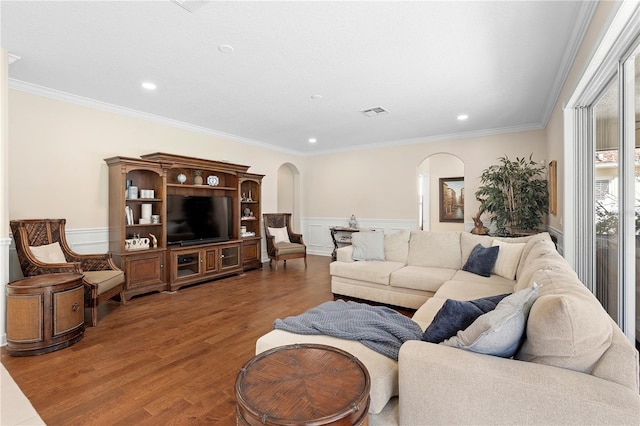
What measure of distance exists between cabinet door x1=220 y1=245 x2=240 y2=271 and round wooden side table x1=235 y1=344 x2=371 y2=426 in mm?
4131

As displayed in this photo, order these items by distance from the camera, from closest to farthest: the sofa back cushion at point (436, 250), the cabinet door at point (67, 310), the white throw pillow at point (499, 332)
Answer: the white throw pillow at point (499, 332) < the cabinet door at point (67, 310) < the sofa back cushion at point (436, 250)

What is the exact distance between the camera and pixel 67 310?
2.83 meters

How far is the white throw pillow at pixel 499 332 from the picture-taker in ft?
4.22

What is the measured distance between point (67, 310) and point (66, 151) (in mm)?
2203

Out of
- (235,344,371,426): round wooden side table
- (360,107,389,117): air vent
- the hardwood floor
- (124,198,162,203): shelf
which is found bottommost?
the hardwood floor

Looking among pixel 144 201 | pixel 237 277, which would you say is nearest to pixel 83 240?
pixel 144 201

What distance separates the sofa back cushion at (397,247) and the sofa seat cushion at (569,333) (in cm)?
307

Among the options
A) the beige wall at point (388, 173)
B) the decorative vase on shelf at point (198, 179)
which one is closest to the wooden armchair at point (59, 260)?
the decorative vase on shelf at point (198, 179)

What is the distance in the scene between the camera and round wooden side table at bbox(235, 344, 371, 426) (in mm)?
1073

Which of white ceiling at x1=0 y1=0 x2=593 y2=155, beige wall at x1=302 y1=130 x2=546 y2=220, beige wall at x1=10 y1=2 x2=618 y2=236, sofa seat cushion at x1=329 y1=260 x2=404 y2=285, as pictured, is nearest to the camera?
white ceiling at x1=0 y1=0 x2=593 y2=155

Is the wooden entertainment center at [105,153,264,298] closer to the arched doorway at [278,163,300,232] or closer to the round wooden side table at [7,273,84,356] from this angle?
the round wooden side table at [7,273,84,356]

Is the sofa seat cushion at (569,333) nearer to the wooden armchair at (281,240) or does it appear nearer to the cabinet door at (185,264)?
the cabinet door at (185,264)

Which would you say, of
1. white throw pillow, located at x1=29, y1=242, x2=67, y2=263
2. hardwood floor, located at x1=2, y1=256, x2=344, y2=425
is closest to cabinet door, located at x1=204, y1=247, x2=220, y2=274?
hardwood floor, located at x1=2, y1=256, x2=344, y2=425

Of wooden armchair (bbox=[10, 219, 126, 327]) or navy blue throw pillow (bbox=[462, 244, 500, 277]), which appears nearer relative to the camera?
wooden armchair (bbox=[10, 219, 126, 327])
